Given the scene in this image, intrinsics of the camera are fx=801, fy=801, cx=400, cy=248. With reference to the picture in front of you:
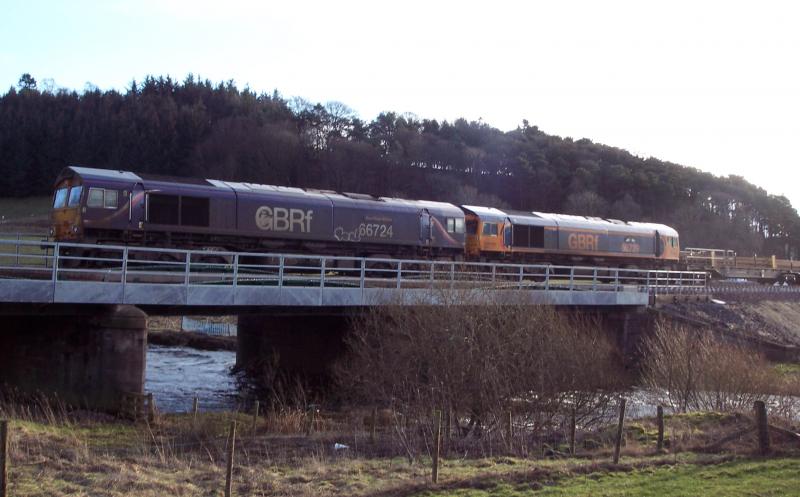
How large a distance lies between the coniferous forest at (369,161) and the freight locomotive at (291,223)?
33.2 metres

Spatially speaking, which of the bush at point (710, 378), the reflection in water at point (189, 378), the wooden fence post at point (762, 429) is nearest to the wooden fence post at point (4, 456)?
the wooden fence post at point (762, 429)

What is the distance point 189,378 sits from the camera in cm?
Answer: 2934

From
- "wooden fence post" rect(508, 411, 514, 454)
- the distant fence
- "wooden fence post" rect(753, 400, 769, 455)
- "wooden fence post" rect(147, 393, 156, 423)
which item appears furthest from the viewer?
the distant fence

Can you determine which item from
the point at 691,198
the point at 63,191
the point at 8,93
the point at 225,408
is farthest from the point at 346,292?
the point at 8,93

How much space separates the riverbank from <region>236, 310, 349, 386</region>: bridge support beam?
389 inches

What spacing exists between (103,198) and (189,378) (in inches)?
288

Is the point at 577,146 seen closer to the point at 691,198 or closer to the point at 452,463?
the point at 691,198

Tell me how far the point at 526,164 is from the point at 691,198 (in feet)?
61.3

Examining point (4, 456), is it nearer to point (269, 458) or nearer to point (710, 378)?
point (269, 458)

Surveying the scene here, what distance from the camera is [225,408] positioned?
22.8m

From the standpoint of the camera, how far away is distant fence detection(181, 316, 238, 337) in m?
45.8

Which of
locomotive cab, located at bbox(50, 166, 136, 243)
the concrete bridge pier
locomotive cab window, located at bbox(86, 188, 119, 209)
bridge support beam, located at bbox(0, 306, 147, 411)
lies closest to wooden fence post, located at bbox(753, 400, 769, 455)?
bridge support beam, located at bbox(0, 306, 147, 411)

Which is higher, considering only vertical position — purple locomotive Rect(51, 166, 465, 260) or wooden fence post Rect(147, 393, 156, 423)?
purple locomotive Rect(51, 166, 465, 260)

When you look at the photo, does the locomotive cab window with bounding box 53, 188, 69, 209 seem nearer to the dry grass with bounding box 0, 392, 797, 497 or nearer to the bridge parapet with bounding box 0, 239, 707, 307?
the bridge parapet with bounding box 0, 239, 707, 307
